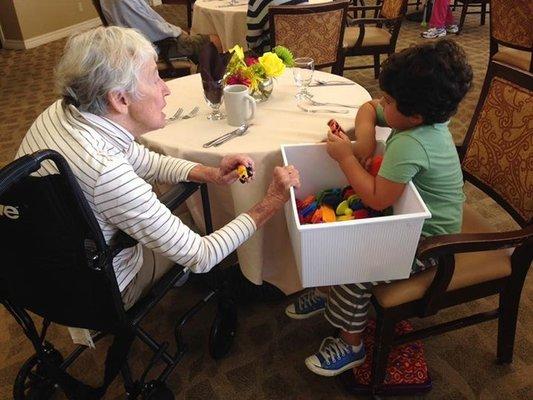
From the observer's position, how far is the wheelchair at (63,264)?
33.3 inches

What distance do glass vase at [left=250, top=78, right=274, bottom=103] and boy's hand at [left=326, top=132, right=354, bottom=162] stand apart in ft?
1.44

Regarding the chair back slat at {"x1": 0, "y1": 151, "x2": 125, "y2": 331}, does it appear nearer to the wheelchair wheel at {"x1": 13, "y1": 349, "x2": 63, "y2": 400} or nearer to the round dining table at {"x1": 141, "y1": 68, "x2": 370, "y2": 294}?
the wheelchair wheel at {"x1": 13, "y1": 349, "x2": 63, "y2": 400}

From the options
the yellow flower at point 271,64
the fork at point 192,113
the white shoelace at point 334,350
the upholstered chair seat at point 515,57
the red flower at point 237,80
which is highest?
the yellow flower at point 271,64

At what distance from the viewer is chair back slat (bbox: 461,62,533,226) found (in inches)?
52.2

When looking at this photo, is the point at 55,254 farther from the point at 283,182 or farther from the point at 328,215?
the point at 328,215

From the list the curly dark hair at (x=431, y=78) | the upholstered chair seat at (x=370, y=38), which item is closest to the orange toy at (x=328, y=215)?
the curly dark hair at (x=431, y=78)

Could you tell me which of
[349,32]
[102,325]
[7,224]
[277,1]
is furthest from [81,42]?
[349,32]

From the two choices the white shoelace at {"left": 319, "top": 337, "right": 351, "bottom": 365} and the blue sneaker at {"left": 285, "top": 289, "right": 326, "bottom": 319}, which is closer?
the white shoelace at {"left": 319, "top": 337, "right": 351, "bottom": 365}

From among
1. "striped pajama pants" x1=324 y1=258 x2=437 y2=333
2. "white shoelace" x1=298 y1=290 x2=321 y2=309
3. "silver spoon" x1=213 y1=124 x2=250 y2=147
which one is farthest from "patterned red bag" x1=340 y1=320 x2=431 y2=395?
"silver spoon" x1=213 y1=124 x2=250 y2=147

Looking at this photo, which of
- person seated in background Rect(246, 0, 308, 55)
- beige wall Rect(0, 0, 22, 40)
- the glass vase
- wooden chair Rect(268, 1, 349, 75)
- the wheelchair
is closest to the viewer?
the wheelchair

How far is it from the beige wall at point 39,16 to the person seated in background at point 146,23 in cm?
308

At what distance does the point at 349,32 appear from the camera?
3613mm

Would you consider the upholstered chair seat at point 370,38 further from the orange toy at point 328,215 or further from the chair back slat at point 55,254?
the chair back slat at point 55,254

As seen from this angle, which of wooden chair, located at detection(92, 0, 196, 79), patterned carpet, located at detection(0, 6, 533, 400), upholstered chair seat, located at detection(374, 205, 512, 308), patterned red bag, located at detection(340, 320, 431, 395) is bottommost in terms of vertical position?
patterned carpet, located at detection(0, 6, 533, 400)
